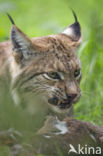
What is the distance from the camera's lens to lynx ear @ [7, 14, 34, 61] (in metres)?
3.71

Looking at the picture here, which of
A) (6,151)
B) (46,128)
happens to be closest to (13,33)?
(46,128)

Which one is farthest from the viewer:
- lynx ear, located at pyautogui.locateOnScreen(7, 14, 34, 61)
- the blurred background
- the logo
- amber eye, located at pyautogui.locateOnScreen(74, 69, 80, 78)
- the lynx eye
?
amber eye, located at pyautogui.locateOnScreen(74, 69, 80, 78)

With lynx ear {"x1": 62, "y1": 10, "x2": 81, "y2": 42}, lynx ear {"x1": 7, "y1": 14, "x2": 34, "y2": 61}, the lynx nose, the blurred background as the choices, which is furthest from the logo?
lynx ear {"x1": 62, "y1": 10, "x2": 81, "y2": 42}

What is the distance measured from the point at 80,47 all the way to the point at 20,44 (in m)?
1.70

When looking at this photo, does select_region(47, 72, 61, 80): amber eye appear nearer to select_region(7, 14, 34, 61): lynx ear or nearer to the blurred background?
select_region(7, 14, 34, 61): lynx ear

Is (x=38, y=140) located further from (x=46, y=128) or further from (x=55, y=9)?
(x=55, y=9)

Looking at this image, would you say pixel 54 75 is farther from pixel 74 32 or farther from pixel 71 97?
pixel 74 32

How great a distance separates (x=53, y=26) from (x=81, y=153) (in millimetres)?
4202

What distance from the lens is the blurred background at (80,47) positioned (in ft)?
7.77

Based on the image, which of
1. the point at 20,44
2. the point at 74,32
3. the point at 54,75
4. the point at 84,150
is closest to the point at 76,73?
the point at 54,75

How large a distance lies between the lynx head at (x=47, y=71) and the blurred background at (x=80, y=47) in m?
0.21

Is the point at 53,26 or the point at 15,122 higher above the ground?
the point at 53,26

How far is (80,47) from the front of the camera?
5387 millimetres

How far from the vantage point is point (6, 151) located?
2.46 m
